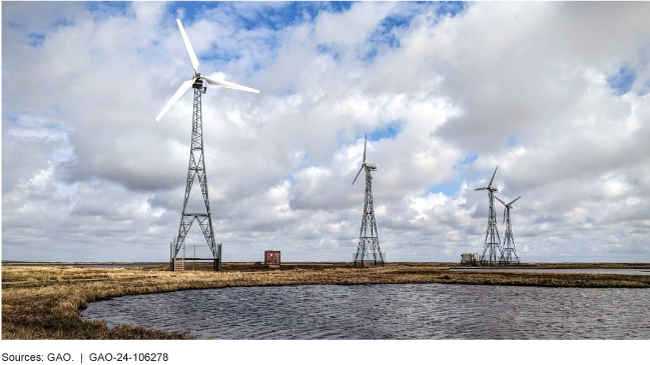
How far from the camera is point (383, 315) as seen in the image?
32.2 metres

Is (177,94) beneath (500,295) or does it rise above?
above

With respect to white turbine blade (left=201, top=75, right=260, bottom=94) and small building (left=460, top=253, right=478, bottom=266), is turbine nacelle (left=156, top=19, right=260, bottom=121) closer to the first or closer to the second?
white turbine blade (left=201, top=75, right=260, bottom=94)

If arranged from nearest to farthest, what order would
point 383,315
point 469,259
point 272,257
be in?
point 383,315, point 272,257, point 469,259

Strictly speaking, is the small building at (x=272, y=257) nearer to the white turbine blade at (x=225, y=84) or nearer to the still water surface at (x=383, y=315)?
the white turbine blade at (x=225, y=84)

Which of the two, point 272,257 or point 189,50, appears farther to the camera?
point 272,257

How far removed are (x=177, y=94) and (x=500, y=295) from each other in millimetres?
50190

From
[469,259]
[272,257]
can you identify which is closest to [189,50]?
[272,257]

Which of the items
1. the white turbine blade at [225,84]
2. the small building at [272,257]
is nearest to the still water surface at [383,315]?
the white turbine blade at [225,84]

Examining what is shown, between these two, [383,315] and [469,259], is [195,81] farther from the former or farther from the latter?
[469,259]

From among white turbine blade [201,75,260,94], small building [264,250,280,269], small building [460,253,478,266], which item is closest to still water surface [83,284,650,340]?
white turbine blade [201,75,260,94]

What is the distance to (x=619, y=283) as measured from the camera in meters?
59.2

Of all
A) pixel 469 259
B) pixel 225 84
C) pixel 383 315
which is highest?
pixel 225 84
